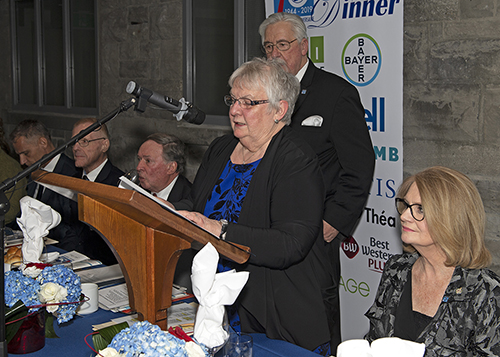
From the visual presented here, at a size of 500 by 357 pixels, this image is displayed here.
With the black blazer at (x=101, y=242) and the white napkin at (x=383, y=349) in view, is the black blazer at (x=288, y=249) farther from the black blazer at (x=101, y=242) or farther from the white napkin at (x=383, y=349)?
the black blazer at (x=101, y=242)

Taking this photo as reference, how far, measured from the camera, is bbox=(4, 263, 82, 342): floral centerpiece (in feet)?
5.96

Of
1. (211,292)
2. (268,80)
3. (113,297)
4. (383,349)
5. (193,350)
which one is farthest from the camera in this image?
(113,297)

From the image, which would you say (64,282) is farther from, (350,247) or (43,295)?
(350,247)

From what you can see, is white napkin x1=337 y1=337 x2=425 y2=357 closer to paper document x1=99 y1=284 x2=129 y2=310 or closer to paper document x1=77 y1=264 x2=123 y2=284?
paper document x1=99 y1=284 x2=129 y2=310

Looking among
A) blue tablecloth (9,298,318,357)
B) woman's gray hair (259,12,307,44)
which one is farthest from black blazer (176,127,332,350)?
woman's gray hair (259,12,307,44)

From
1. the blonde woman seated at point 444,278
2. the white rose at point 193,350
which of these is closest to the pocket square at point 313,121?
the blonde woman seated at point 444,278

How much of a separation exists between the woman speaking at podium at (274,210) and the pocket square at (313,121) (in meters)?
0.89

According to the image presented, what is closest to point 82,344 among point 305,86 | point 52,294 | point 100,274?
point 52,294

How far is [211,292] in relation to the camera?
138cm

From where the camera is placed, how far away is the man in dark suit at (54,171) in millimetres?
3771

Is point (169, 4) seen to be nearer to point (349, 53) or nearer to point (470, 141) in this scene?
point (349, 53)

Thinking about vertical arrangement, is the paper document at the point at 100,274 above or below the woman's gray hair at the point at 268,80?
below

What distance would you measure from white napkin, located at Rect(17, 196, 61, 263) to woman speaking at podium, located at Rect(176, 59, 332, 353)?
64 cm

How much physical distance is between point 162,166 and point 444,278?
2.09m
